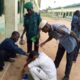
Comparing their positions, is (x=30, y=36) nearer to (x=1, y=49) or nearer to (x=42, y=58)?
(x=1, y=49)

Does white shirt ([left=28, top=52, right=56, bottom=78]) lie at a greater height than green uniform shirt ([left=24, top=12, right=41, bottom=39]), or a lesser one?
lesser

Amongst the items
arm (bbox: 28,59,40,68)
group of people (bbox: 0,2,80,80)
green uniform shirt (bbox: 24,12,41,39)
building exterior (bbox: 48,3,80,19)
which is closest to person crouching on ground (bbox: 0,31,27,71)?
group of people (bbox: 0,2,80,80)

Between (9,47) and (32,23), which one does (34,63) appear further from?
(32,23)

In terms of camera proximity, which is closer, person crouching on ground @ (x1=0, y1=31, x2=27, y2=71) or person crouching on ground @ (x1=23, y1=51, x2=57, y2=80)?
person crouching on ground @ (x1=23, y1=51, x2=57, y2=80)

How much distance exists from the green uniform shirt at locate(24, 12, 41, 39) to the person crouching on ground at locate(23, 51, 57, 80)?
72.2 inches

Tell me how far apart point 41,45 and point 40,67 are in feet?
3.57

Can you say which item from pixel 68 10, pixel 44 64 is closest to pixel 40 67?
pixel 44 64

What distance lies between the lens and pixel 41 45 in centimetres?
628

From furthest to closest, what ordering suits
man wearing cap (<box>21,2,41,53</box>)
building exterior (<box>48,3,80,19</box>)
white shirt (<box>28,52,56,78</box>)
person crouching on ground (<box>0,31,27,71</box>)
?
building exterior (<box>48,3,80,19</box>), man wearing cap (<box>21,2,41,53</box>), person crouching on ground (<box>0,31,27,71</box>), white shirt (<box>28,52,56,78</box>)

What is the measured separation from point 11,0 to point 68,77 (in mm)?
3163

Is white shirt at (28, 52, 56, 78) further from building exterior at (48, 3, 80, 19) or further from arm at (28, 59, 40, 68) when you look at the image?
building exterior at (48, 3, 80, 19)

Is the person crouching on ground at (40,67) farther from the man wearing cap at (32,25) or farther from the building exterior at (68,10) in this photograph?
the building exterior at (68,10)

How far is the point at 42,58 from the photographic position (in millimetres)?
5145

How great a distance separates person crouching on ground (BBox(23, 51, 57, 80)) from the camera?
513 cm
